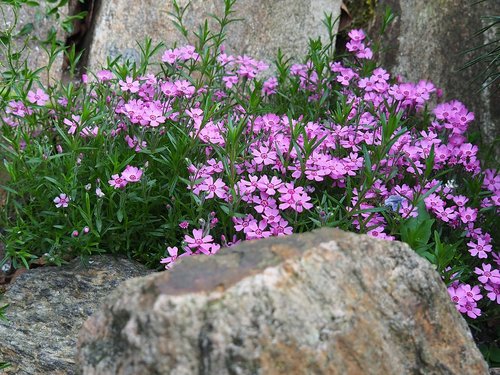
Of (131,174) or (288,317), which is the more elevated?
(131,174)

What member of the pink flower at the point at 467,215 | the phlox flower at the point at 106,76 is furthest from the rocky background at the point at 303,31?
the pink flower at the point at 467,215

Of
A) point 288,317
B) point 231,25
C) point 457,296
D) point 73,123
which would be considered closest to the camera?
point 288,317

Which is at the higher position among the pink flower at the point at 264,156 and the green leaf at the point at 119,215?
the pink flower at the point at 264,156

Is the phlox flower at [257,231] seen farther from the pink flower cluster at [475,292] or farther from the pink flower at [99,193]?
the pink flower cluster at [475,292]

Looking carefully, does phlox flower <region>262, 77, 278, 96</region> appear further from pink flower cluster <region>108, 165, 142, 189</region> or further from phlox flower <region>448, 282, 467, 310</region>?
phlox flower <region>448, 282, 467, 310</region>

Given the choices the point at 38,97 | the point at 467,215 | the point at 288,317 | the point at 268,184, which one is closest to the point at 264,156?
the point at 268,184

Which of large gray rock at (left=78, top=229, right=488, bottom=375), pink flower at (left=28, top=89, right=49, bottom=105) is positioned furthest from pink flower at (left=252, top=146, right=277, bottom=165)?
pink flower at (left=28, top=89, right=49, bottom=105)

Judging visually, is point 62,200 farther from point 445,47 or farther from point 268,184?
point 445,47

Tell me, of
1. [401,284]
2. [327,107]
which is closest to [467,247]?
[327,107]
